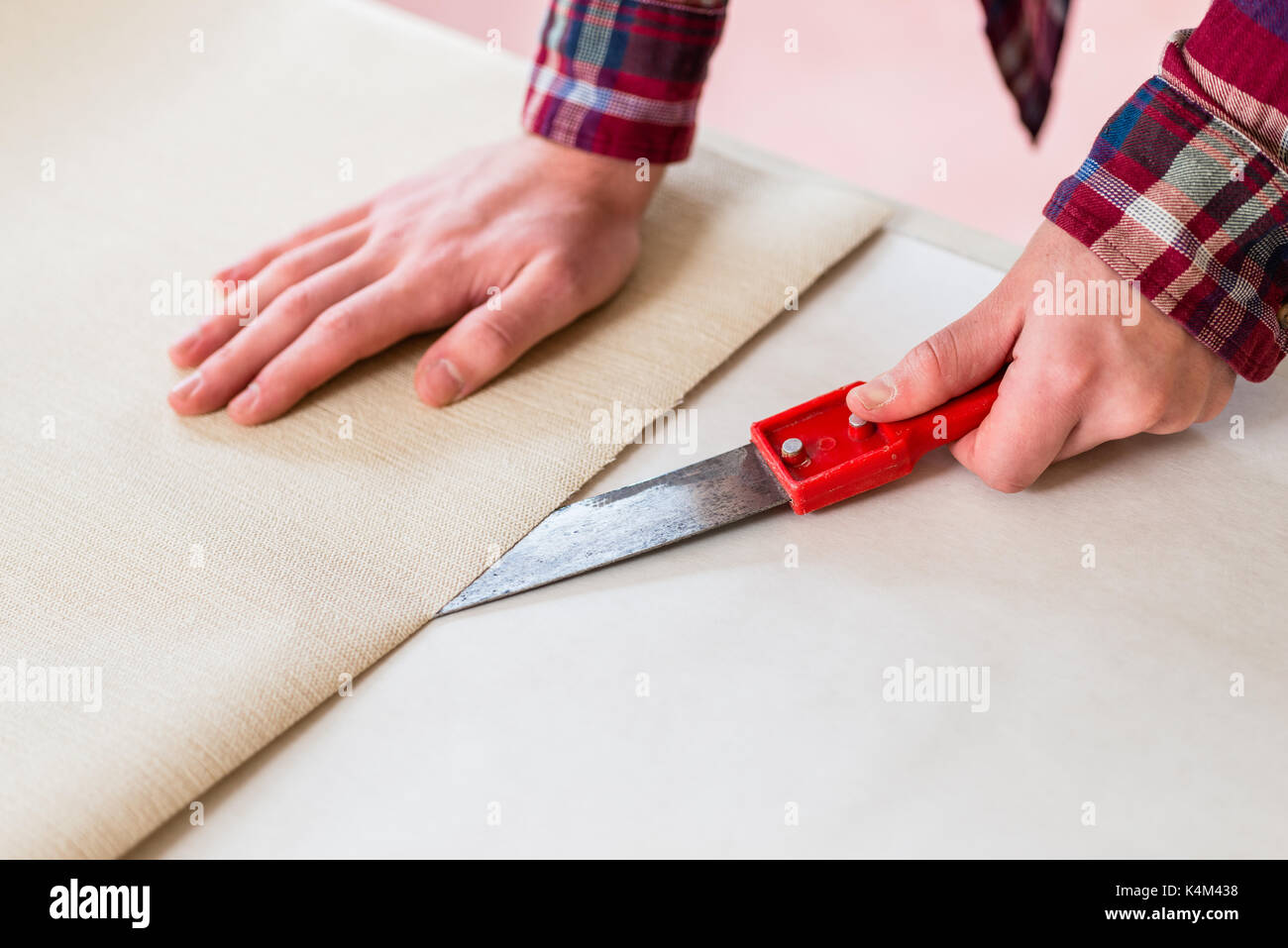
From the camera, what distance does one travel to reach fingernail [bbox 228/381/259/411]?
29.4 inches

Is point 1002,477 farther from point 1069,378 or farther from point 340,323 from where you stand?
point 340,323

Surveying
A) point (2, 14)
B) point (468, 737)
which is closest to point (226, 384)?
point (468, 737)

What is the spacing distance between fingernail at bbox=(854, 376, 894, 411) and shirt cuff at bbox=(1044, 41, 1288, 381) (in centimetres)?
15

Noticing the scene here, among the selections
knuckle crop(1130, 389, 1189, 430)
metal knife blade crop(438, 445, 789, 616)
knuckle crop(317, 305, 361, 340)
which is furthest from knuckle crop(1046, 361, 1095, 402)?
knuckle crop(317, 305, 361, 340)

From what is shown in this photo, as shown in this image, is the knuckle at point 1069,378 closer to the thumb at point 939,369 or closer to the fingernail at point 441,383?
the thumb at point 939,369

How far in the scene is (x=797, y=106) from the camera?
2342 millimetres

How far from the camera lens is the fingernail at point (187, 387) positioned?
2.45 ft

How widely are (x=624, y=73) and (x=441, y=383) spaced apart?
1.04ft

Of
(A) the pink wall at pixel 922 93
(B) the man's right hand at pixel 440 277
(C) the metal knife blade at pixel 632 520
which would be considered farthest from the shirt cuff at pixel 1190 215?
(A) the pink wall at pixel 922 93

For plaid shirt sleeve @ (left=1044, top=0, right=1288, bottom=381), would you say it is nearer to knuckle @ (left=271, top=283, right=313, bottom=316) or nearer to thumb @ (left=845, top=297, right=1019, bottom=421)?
thumb @ (left=845, top=297, right=1019, bottom=421)

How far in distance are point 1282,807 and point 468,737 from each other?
16.6 inches

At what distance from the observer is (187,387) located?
2.46 ft

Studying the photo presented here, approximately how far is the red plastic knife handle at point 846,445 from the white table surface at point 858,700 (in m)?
0.02

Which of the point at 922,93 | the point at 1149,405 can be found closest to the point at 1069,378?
the point at 1149,405
